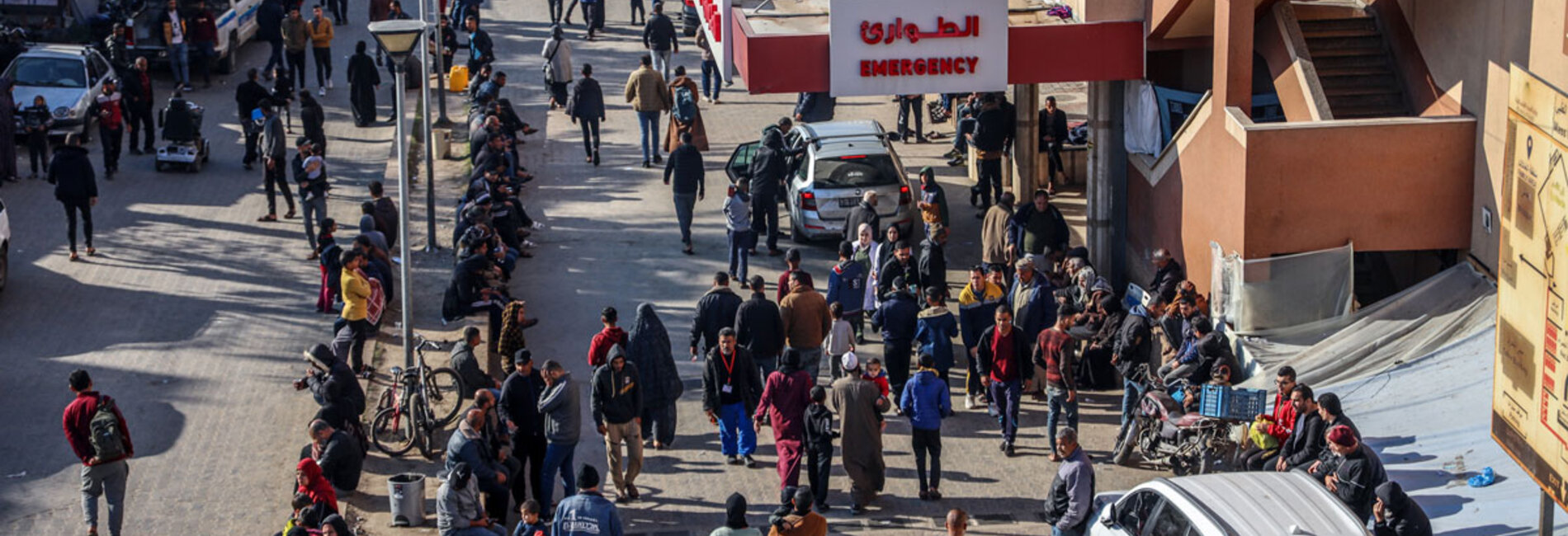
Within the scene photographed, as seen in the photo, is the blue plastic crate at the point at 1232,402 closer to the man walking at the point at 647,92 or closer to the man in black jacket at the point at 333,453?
the man in black jacket at the point at 333,453

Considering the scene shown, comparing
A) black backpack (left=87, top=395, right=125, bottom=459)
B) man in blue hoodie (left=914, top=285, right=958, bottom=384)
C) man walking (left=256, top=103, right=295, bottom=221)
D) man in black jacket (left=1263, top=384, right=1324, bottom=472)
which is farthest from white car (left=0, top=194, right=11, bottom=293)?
man in black jacket (left=1263, top=384, right=1324, bottom=472)

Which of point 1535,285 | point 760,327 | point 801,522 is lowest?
point 801,522

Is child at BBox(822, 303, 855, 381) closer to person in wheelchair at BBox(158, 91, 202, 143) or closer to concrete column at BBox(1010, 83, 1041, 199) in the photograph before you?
concrete column at BBox(1010, 83, 1041, 199)

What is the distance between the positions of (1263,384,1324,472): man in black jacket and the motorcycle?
981 mm

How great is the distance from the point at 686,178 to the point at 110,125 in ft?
30.9

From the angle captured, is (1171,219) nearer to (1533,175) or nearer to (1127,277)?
(1127,277)

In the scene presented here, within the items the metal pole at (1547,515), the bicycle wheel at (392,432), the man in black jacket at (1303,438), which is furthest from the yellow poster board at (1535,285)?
the bicycle wheel at (392,432)

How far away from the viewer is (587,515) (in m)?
13.1

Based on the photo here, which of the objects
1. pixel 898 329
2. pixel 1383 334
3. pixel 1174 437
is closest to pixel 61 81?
pixel 898 329

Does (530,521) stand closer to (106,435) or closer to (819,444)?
(819,444)

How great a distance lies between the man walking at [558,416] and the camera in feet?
49.6

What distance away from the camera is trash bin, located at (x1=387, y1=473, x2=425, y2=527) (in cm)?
1525

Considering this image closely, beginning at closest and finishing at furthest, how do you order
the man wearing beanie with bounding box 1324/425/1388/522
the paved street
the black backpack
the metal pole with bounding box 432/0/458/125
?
the man wearing beanie with bounding box 1324/425/1388/522 → the black backpack → the paved street → the metal pole with bounding box 432/0/458/125

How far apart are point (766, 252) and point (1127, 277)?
14.7 ft
